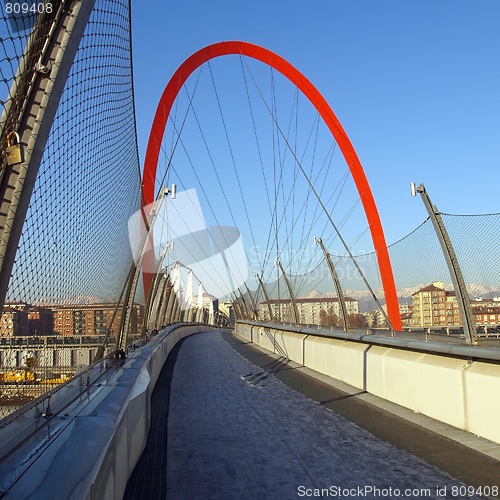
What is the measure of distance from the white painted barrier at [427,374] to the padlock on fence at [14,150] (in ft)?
14.2

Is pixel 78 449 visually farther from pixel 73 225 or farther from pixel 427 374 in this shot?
pixel 427 374

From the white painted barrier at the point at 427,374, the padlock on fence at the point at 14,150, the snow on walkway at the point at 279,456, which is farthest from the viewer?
the white painted barrier at the point at 427,374

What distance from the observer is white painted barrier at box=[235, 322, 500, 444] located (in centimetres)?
523

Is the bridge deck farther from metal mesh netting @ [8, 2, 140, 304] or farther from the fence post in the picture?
metal mesh netting @ [8, 2, 140, 304]

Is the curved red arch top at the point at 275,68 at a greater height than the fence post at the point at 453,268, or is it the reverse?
the curved red arch top at the point at 275,68

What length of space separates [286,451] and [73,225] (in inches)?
112

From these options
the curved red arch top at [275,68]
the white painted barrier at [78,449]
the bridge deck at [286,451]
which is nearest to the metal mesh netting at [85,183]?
the white painted barrier at [78,449]

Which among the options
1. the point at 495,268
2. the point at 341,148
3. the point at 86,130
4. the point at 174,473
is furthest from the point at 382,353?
the point at 341,148

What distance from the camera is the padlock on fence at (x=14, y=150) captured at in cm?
213

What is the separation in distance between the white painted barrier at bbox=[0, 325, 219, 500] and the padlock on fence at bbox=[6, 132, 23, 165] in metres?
1.24

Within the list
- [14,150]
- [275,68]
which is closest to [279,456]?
[14,150]

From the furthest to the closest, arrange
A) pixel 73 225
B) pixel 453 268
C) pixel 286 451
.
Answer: pixel 453 268 < pixel 286 451 < pixel 73 225

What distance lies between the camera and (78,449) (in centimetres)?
283

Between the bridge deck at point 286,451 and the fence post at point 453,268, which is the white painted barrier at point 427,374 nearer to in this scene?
the fence post at point 453,268
